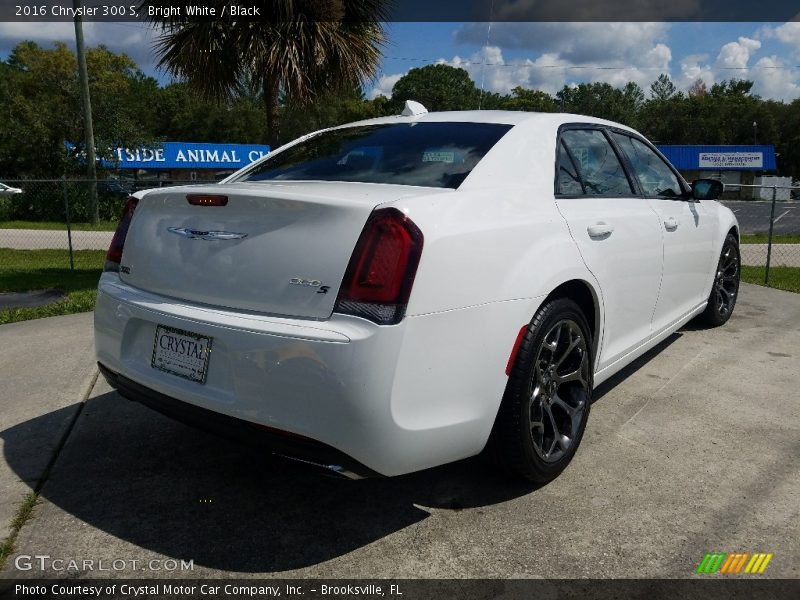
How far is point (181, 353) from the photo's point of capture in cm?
257

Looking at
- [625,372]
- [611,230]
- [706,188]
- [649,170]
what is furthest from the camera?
[706,188]

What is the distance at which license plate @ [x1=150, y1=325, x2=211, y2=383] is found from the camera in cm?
249

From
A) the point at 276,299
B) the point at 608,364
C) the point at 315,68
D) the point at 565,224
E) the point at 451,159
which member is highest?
the point at 315,68

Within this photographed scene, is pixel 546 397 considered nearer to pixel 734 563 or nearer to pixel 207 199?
pixel 734 563

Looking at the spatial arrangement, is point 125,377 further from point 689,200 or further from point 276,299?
point 689,200

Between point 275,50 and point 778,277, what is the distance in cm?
748

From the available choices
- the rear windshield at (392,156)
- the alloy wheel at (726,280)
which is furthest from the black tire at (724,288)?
the rear windshield at (392,156)

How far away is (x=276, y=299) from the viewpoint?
2381 millimetres

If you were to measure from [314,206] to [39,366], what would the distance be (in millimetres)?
3294

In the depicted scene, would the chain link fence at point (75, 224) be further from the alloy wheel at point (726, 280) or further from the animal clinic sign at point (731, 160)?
the animal clinic sign at point (731, 160)

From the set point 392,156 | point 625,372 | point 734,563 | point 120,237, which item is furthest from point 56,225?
point 734,563

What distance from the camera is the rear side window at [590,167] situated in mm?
3285

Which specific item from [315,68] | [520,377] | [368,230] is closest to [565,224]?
[520,377]

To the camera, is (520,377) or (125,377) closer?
(520,377)
